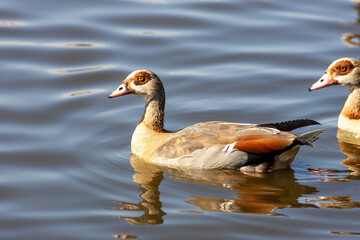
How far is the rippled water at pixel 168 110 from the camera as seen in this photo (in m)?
8.59

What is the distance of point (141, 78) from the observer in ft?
34.7

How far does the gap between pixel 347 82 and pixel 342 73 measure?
20 centimetres

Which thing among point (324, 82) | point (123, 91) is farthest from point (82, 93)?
point (324, 82)

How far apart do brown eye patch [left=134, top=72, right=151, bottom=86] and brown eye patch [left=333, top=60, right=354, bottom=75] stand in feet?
11.3

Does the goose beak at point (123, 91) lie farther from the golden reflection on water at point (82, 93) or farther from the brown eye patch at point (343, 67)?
the brown eye patch at point (343, 67)

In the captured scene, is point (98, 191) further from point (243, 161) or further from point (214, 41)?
point (214, 41)

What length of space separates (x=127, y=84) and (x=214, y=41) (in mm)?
4952

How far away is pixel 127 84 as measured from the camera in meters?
10.6

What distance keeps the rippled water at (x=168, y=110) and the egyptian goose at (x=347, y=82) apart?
1.16 feet

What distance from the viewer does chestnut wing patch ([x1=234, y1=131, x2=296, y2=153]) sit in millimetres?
9594

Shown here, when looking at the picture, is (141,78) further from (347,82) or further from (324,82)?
(347,82)

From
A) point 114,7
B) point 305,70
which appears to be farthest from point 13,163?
point 114,7

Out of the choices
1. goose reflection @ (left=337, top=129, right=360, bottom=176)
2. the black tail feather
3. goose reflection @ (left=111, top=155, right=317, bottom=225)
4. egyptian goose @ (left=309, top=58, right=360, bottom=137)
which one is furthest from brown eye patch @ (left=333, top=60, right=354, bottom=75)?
goose reflection @ (left=111, top=155, right=317, bottom=225)

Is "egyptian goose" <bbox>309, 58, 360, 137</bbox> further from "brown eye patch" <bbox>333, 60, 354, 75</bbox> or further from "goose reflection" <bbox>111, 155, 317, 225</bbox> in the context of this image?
"goose reflection" <bbox>111, 155, 317, 225</bbox>
